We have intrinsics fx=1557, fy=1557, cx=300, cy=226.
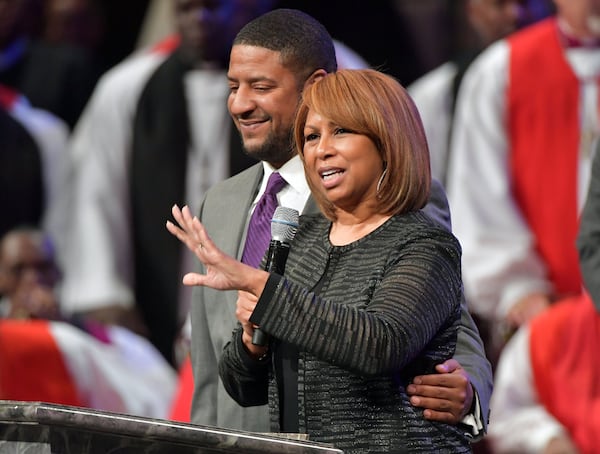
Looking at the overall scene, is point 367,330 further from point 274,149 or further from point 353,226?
point 274,149

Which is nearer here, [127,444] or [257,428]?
[127,444]

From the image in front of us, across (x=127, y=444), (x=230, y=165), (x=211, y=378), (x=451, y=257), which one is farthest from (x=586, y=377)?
(x=127, y=444)

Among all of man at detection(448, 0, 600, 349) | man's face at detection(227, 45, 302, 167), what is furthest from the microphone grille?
man at detection(448, 0, 600, 349)

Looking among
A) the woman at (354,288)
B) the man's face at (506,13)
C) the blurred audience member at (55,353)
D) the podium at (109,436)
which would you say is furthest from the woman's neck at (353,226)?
the man's face at (506,13)

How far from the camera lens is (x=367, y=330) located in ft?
7.90

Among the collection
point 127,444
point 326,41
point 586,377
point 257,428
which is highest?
point 326,41

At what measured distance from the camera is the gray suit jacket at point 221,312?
289 centimetres

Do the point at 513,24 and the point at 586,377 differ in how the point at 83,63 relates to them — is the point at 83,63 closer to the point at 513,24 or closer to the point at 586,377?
the point at 513,24

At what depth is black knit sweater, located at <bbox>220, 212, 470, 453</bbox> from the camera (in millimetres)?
2420

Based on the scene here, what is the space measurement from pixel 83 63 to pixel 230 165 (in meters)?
1.22

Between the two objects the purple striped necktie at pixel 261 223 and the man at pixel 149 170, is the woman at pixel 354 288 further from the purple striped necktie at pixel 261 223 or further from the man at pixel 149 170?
the man at pixel 149 170

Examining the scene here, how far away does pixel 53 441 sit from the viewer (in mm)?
2178

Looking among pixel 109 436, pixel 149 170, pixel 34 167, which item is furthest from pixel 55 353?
pixel 109 436

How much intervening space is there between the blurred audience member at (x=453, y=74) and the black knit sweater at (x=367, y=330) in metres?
4.02
